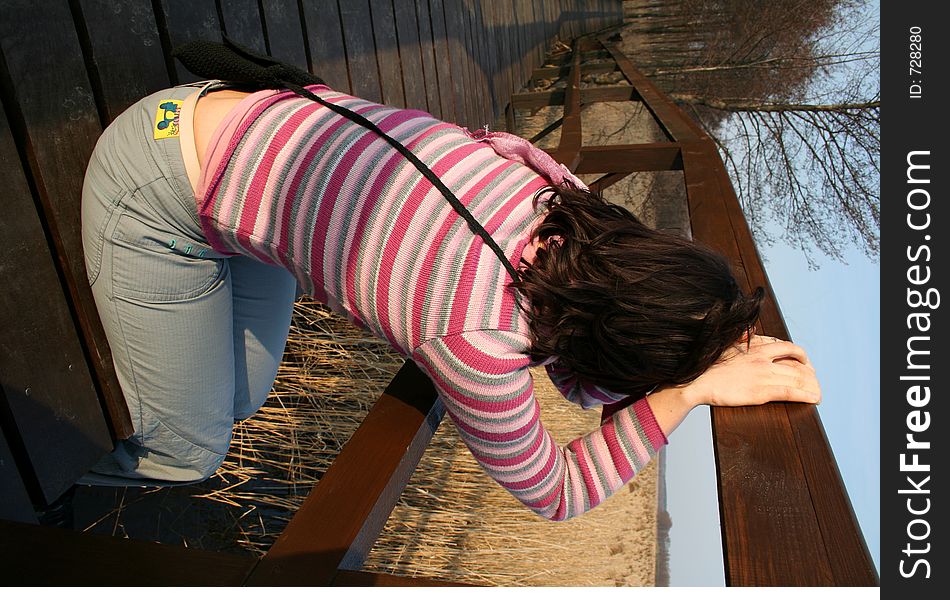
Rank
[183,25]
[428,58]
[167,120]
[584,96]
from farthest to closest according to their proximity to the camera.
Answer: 1. [584,96]
2. [428,58]
3. [183,25]
4. [167,120]

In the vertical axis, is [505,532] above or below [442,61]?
below

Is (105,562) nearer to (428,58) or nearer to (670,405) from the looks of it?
(670,405)

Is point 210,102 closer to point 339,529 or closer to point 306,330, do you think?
point 339,529

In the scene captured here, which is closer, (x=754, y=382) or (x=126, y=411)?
(x=754, y=382)

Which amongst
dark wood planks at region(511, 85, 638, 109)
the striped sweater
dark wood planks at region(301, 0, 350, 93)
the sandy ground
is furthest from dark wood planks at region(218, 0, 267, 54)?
dark wood planks at region(511, 85, 638, 109)

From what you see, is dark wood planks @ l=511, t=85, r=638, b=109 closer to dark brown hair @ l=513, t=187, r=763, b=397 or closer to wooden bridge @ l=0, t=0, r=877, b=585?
wooden bridge @ l=0, t=0, r=877, b=585

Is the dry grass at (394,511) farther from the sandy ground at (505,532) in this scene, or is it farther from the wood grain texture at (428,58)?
the wood grain texture at (428,58)

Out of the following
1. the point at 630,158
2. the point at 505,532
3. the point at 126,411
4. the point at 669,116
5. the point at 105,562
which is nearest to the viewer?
the point at 105,562

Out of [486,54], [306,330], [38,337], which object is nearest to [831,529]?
[38,337]

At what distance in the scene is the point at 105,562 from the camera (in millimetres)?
792

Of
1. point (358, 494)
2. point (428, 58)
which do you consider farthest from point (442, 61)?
point (358, 494)

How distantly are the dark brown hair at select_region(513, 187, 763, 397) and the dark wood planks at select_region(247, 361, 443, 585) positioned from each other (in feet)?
0.85

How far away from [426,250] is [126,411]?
30.9 inches

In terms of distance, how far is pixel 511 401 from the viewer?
0.95m
